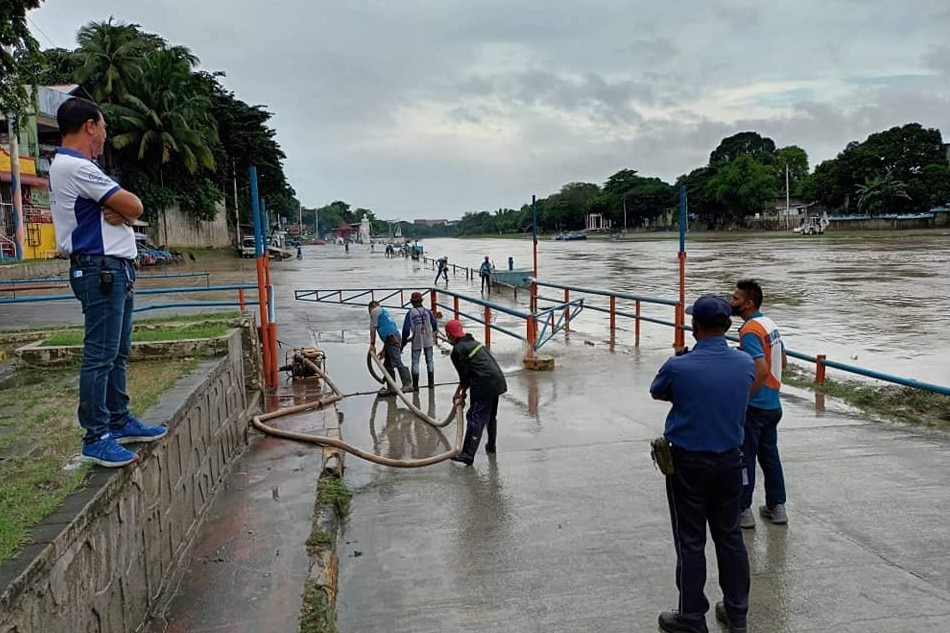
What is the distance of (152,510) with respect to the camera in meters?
3.67

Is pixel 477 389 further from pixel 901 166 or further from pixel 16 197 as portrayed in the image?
pixel 901 166

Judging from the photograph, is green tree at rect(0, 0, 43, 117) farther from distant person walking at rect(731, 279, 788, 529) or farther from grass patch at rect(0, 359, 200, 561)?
distant person walking at rect(731, 279, 788, 529)

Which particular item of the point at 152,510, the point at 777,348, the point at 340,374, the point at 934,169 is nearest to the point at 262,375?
the point at 340,374

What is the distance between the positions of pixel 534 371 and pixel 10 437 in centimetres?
729

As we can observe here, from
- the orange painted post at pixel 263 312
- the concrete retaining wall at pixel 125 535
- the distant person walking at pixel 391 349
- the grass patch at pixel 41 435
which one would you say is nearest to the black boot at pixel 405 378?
the distant person walking at pixel 391 349

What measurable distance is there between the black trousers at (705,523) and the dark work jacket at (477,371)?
3084 millimetres

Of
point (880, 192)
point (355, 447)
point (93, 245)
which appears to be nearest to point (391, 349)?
point (355, 447)

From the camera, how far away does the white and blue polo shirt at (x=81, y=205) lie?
328 centimetres

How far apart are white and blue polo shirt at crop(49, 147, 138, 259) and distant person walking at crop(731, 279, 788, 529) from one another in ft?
11.6

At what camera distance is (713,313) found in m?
3.52

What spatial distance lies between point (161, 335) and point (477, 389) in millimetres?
3081

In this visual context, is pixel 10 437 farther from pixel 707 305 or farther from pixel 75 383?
pixel 707 305

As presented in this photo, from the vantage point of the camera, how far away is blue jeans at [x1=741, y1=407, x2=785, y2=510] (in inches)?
184

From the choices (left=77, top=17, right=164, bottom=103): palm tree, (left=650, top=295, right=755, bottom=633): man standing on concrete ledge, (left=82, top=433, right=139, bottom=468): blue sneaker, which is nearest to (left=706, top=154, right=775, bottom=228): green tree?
(left=77, top=17, right=164, bottom=103): palm tree
